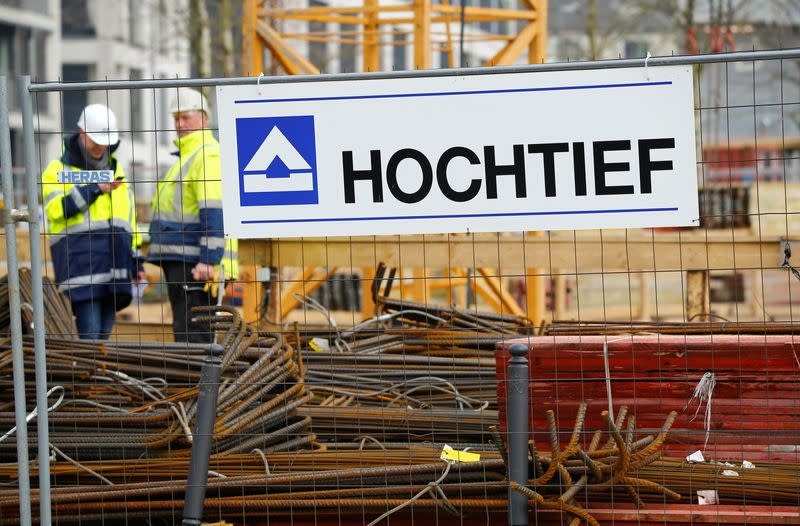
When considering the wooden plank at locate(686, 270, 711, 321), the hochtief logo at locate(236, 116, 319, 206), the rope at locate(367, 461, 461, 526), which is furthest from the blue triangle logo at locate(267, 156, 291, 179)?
the wooden plank at locate(686, 270, 711, 321)

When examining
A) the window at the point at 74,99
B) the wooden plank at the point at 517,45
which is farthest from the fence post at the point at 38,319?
the window at the point at 74,99

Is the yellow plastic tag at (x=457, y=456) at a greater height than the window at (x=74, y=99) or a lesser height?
lesser

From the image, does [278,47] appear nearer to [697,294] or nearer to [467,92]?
[697,294]

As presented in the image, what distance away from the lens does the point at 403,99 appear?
4660mm

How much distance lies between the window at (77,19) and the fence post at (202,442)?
4057 centimetres

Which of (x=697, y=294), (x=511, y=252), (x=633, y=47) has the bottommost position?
(x=697, y=294)

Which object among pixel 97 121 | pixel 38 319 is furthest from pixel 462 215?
pixel 97 121

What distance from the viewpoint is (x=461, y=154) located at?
4.64 m

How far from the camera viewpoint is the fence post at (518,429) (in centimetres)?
452

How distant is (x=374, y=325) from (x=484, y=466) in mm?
2561

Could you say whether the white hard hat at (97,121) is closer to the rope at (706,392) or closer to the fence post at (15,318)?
the fence post at (15,318)

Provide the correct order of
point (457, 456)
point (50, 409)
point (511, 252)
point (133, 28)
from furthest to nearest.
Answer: point (133, 28), point (511, 252), point (50, 409), point (457, 456)

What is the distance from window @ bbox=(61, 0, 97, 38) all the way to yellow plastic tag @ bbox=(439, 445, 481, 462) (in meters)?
40.7

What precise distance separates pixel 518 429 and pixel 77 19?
4166 cm
